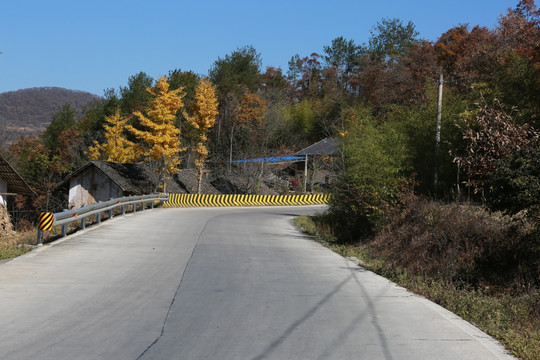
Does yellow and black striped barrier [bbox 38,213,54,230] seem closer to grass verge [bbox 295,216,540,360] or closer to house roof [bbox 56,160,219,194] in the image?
grass verge [bbox 295,216,540,360]

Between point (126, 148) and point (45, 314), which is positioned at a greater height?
point (126, 148)

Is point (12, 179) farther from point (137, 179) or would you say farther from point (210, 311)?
point (210, 311)

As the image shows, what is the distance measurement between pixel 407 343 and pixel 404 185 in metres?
16.0

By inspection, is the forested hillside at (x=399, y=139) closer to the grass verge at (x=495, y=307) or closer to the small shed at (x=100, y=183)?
the grass verge at (x=495, y=307)

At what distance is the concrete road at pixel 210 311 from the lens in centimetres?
639

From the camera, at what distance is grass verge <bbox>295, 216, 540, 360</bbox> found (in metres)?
7.12

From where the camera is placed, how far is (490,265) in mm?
12781

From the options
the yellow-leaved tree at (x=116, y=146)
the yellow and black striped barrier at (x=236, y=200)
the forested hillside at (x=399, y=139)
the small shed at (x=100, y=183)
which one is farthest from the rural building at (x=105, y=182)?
the yellow-leaved tree at (x=116, y=146)

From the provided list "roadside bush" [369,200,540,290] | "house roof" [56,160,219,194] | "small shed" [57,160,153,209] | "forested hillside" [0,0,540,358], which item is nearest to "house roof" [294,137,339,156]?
"forested hillside" [0,0,540,358]

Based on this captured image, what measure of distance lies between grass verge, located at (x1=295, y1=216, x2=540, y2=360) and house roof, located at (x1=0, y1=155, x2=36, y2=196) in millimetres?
25810

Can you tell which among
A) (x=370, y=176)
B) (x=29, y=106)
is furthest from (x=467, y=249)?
(x=29, y=106)

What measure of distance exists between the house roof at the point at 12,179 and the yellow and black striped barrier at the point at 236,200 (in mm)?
11719

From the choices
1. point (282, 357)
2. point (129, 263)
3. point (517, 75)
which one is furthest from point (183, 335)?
point (517, 75)

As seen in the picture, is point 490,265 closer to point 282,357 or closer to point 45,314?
point 282,357
